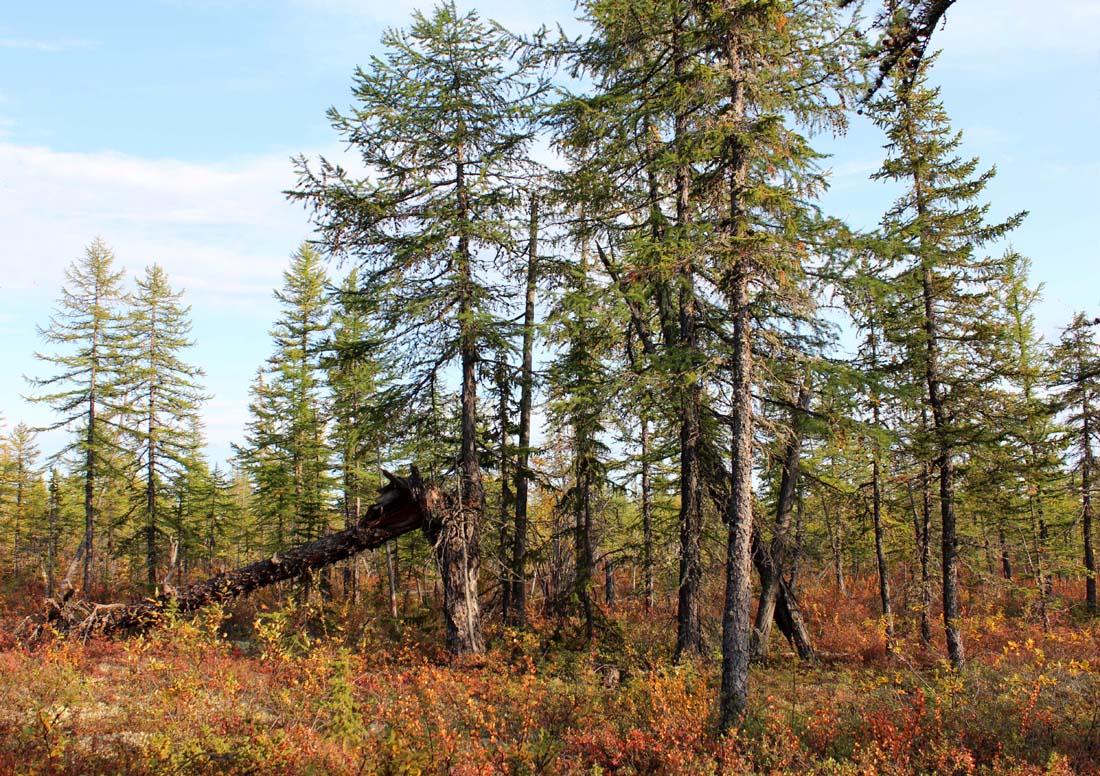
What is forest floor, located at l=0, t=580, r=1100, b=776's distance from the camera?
6828 millimetres

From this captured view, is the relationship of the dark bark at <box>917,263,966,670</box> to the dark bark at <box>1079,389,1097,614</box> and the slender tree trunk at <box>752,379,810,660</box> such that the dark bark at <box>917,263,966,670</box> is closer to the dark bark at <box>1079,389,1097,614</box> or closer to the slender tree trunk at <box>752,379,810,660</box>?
the slender tree trunk at <box>752,379,810,660</box>

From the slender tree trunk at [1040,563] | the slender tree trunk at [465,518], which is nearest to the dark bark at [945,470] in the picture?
the slender tree trunk at [1040,563]

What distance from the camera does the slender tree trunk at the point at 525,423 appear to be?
619 inches

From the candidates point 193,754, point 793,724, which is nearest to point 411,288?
point 193,754

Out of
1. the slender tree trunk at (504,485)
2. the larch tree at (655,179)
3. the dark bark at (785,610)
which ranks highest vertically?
the larch tree at (655,179)

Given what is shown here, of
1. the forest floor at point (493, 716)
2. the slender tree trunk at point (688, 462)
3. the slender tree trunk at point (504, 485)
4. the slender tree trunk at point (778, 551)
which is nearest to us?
the forest floor at point (493, 716)

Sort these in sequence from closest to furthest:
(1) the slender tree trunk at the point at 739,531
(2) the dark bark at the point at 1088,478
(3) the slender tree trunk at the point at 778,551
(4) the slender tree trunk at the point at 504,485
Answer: (1) the slender tree trunk at the point at 739,531 < (3) the slender tree trunk at the point at 778,551 < (4) the slender tree trunk at the point at 504,485 < (2) the dark bark at the point at 1088,478

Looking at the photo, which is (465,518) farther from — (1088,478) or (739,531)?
(1088,478)

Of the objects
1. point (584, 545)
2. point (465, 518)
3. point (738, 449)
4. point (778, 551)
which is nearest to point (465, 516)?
point (465, 518)

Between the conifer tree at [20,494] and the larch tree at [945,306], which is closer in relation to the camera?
the larch tree at [945,306]

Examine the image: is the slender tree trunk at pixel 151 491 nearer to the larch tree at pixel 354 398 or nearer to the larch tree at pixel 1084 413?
the larch tree at pixel 354 398

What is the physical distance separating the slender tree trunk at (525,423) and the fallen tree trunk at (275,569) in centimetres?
313

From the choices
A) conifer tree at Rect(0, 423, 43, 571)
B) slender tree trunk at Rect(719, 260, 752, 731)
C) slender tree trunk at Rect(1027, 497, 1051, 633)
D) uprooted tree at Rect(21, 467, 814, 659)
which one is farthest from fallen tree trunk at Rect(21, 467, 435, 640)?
conifer tree at Rect(0, 423, 43, 571)

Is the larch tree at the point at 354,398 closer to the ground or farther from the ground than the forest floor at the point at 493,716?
farther from the ground
